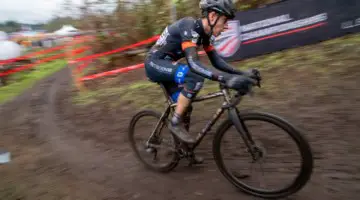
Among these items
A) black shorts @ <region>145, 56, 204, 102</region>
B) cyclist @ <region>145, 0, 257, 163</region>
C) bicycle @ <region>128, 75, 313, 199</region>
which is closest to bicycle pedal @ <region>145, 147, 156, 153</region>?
bicycle @ <region>128, 75, 313, 199</region>

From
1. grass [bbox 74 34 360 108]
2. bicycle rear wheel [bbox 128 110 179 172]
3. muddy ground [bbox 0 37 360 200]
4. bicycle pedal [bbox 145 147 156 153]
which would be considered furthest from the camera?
grass [bbox 74 34 360 108]

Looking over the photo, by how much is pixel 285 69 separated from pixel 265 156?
4.46 meters

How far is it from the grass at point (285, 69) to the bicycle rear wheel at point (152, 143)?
89.9 inches

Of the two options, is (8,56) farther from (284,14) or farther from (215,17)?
(215,17)

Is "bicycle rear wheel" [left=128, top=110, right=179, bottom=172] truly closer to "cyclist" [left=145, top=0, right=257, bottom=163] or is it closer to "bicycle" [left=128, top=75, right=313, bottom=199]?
"bicycle" [left=128, top=75, right=313, bottom=199]

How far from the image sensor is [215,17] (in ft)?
10.4

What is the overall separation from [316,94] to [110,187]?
402 cm

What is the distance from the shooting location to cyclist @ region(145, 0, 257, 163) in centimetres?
305

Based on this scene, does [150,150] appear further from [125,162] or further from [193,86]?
[193,86]

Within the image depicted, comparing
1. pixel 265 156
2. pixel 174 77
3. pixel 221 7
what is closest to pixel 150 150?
pixel 174 77

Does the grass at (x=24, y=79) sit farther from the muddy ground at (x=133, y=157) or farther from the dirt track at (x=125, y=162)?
the dirt track at (x=125, y=162)

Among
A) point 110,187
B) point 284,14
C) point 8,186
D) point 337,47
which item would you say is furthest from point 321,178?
point 284,14

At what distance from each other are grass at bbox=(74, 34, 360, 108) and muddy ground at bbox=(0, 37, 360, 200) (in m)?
0.07

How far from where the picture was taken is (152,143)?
4.07 meters
